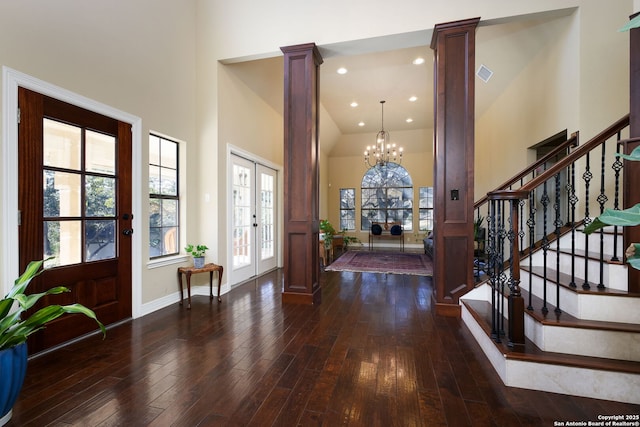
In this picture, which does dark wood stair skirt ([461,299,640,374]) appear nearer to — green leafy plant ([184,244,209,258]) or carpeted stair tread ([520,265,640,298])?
carpeted stair tread ([520,265,640,298])

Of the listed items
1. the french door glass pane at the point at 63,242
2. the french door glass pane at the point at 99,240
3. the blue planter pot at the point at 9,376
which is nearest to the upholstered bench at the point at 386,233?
the french door glass pane at the point at 99,240

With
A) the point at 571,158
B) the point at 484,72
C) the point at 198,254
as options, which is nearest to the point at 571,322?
the point at 571,158

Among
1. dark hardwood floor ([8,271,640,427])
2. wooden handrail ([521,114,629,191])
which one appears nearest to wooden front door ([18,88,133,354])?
dark hardwood floor ([8,271,640,427])

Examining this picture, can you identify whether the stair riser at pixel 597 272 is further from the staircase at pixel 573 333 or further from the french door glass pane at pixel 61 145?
the french door glass pane at pixel 61 145

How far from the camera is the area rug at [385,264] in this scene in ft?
18.4

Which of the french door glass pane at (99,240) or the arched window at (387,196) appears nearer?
the french door glass pane at (99,240)

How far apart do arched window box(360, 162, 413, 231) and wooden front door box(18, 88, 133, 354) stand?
800cm

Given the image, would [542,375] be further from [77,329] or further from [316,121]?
[77,329]

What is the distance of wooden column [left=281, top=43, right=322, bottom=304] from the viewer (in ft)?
11.7

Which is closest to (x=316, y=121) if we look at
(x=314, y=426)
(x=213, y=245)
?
(x=213, y=245)

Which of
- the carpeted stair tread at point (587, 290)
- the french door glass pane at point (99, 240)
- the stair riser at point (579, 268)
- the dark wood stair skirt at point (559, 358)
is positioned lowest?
the dark wood stair skirt at point (559, 358)

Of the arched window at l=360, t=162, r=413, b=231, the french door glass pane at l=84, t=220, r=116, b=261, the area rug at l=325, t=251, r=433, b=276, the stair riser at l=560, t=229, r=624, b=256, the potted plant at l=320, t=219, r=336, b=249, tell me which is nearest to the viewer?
the stair riser at l=560, t=229, r=624, b=256

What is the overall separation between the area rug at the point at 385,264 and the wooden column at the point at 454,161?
2.14 metres

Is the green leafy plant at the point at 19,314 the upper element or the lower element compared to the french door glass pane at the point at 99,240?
lower
